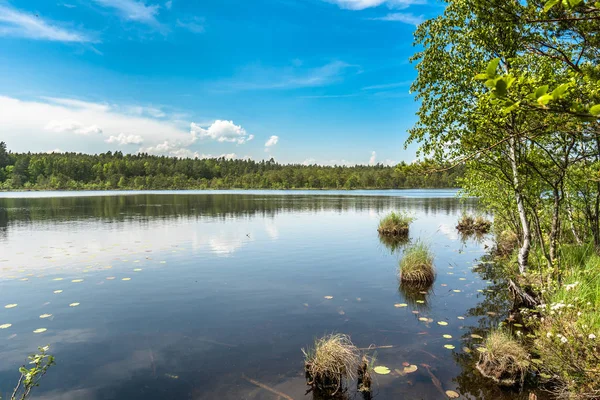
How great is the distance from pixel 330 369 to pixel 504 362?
12.3 feet

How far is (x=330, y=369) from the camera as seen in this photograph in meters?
7.58

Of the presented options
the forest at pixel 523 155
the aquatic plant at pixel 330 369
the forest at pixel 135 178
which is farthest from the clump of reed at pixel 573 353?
the forest at pixel 135 178

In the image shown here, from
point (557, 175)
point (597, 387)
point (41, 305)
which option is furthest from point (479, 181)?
point (41, 305)

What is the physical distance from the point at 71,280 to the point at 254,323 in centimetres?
957

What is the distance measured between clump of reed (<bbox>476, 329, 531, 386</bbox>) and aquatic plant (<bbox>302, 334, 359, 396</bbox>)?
292 cm

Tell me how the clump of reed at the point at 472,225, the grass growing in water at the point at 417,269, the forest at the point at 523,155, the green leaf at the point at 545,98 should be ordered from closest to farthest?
the green leaf at the point at 545,98, the forest at the point at 523,155, the grass growing in water at the point at 417,269, the clump of reed at the point at 472,225

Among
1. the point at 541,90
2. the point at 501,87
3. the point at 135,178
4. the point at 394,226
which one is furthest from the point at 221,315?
the point at 135,178

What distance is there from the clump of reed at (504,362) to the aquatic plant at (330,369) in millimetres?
2925

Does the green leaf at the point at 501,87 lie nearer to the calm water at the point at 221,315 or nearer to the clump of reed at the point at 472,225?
the calm water at the point at 221,315

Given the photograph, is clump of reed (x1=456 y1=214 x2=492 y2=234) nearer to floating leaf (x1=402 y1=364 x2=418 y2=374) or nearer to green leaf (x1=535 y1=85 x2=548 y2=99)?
floating leaf (x1=402 y1=364 x2=418 y2=374)

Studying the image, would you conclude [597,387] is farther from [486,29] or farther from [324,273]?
[324,273]

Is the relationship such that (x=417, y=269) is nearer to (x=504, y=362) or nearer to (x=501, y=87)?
(x=504, y=362)

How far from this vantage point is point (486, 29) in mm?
10195

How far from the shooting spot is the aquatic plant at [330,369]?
7.49m
